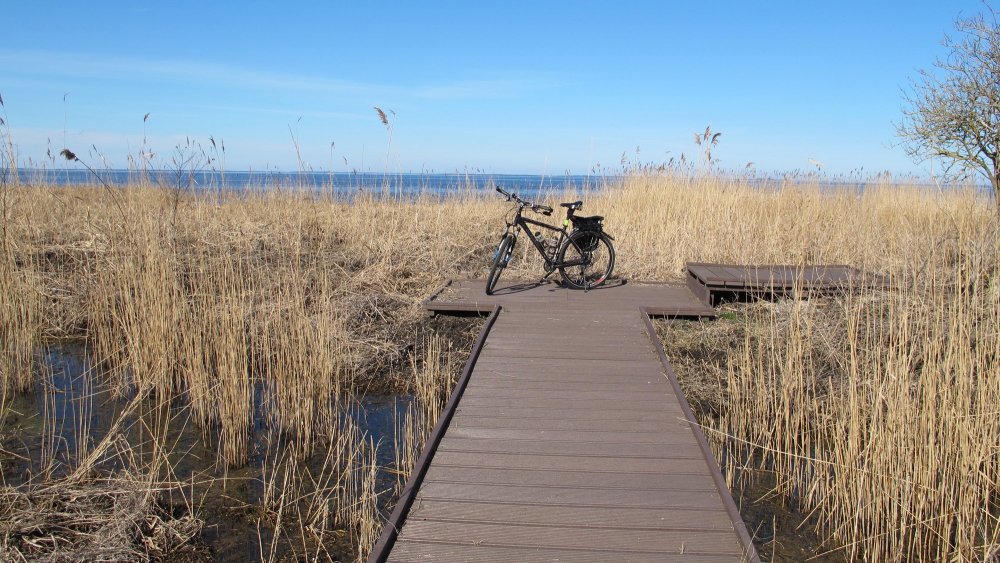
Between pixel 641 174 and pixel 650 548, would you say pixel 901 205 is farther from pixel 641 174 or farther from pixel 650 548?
pixel 650 548

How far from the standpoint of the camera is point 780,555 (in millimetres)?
3484

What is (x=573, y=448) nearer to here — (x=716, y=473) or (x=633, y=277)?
(x=716, y=473)

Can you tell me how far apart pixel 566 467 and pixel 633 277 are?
4.78 m

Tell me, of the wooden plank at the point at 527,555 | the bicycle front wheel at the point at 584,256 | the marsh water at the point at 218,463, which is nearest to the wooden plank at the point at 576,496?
the wooden plank at the point at 527,555

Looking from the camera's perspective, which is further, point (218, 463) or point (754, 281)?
point (754, 281)

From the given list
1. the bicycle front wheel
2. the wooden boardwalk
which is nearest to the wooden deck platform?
the bicycle front wheel

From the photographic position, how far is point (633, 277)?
8.02 metres

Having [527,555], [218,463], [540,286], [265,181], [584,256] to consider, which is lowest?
[218,463]

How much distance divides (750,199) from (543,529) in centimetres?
896

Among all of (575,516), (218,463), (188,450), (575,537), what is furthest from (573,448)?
(188,450)

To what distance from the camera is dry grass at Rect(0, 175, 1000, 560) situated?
3.27 m

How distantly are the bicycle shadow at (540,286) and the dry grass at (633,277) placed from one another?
0.44 m

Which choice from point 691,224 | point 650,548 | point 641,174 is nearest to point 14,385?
point 650,548

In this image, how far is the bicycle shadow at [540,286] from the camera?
7.19 meters
